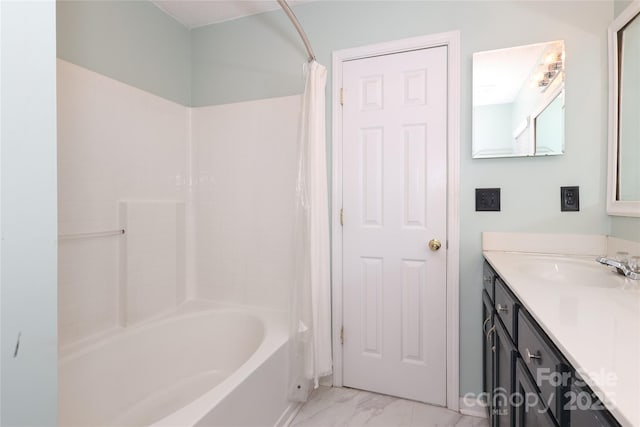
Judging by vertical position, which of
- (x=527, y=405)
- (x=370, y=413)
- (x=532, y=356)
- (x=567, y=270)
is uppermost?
(x=567, y=270)

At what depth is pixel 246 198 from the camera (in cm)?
211

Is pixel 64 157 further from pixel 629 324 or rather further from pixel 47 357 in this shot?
pixel 629 324

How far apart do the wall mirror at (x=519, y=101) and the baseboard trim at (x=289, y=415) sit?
1666 mm

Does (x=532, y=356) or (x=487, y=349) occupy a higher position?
(x=532, y=356)

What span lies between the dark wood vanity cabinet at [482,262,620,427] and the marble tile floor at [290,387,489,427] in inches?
11.8

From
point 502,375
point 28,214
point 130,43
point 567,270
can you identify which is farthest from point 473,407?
point 130,43

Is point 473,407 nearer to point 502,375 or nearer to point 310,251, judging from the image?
point 502,375

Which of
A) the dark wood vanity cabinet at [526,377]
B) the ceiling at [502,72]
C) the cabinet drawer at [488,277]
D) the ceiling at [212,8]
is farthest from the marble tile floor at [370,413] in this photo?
the ceiling at [212,8]

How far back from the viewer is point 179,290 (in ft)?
7.02

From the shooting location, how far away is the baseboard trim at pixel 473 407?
1.66 meters

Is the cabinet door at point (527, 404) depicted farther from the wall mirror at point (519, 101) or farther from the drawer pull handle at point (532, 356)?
the wall mirror at point (519, 101)

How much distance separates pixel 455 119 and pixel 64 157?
199 centimetres

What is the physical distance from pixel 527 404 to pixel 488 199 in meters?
1.03

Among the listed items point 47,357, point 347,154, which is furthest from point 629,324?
point 347,154
